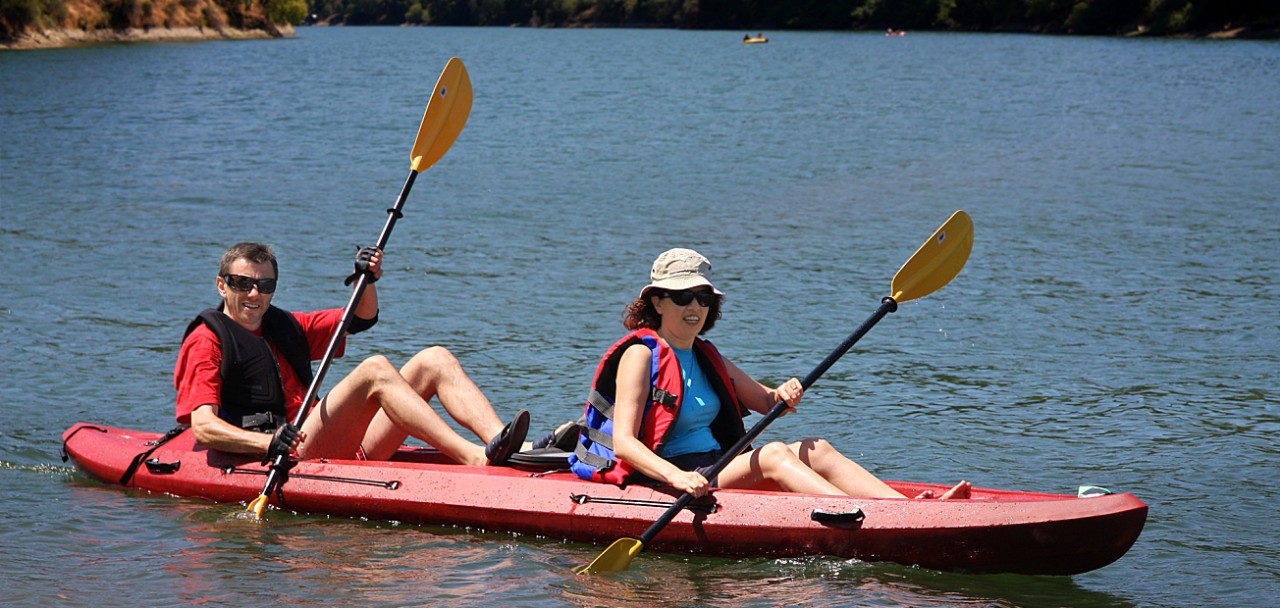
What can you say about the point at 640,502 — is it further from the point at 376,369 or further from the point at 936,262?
the point at 936,262

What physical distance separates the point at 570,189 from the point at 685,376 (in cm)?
1164

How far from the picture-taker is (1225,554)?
18.2 ft

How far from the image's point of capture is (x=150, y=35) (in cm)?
4862

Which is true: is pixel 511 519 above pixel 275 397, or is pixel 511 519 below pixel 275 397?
below

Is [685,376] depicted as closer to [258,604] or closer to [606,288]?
[258,604]

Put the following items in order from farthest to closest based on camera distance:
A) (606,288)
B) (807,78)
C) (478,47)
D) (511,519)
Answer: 1. (478,47)
2. (807,78)
3. (606,288)
4. (511,519)

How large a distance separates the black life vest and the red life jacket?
1211mm

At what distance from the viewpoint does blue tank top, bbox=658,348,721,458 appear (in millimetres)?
4957

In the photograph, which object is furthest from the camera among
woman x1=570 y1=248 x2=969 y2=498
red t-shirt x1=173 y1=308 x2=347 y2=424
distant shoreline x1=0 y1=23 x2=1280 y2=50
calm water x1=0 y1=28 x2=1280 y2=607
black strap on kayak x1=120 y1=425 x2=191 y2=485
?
distant shoreline x1=0 y1=23 x2=1280 y2=50

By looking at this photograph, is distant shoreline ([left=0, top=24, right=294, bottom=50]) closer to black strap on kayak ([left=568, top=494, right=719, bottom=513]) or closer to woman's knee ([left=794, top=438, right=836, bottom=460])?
black strap on kayak ([left=568, top=494, right=719, bottom=513])

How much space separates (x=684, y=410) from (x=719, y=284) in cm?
631

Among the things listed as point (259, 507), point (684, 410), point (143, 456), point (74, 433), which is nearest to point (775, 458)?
point (684, 410)

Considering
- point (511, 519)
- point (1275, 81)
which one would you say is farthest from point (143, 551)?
point (1275, 81)

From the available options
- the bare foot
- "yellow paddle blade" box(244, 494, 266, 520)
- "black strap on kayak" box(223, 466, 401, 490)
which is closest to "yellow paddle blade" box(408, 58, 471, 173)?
"black strap on kayak" box(223, 466, 401, 490)
